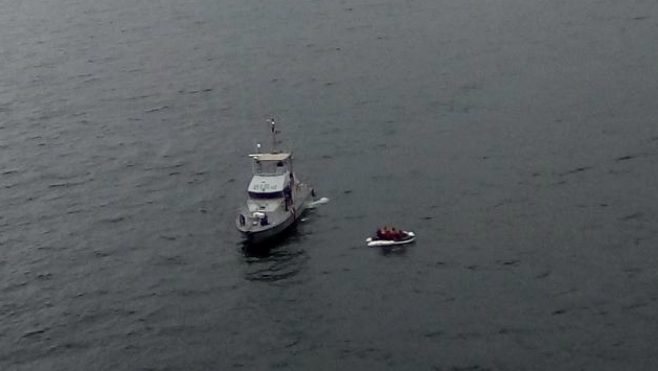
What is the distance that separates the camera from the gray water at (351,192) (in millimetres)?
83875

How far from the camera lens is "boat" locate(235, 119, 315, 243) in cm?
10038

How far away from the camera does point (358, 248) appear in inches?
3858

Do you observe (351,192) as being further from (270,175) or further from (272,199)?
(272,199)

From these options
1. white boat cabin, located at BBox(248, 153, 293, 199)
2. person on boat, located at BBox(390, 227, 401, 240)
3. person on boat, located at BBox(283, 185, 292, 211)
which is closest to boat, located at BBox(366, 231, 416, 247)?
person on boat, located at BBox(390, 227, 401, 240)

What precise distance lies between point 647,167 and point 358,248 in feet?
107

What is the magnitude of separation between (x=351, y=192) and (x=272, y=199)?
377 inches

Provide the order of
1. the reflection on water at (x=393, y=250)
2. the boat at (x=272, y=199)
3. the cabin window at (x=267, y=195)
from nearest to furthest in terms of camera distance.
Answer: the reflection on water at (x=393, y=250) → the boat at (x=272, y=199) → the cabin window at (x=267, y=195)

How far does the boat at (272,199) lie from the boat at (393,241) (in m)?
9.51

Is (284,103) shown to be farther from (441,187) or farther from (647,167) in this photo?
(647,167)

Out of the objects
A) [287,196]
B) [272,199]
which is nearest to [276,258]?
[272,199]

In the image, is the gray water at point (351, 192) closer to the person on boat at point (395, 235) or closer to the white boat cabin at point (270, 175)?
the person on boat at point (395, 235)

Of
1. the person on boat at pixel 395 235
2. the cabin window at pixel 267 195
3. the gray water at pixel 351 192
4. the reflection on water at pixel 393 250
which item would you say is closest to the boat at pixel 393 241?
the person on boat at pixel 395 235

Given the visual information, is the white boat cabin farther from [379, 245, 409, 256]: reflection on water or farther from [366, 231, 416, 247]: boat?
[379, 245, 409, 256]: reflection on water

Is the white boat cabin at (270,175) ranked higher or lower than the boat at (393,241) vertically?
higher
